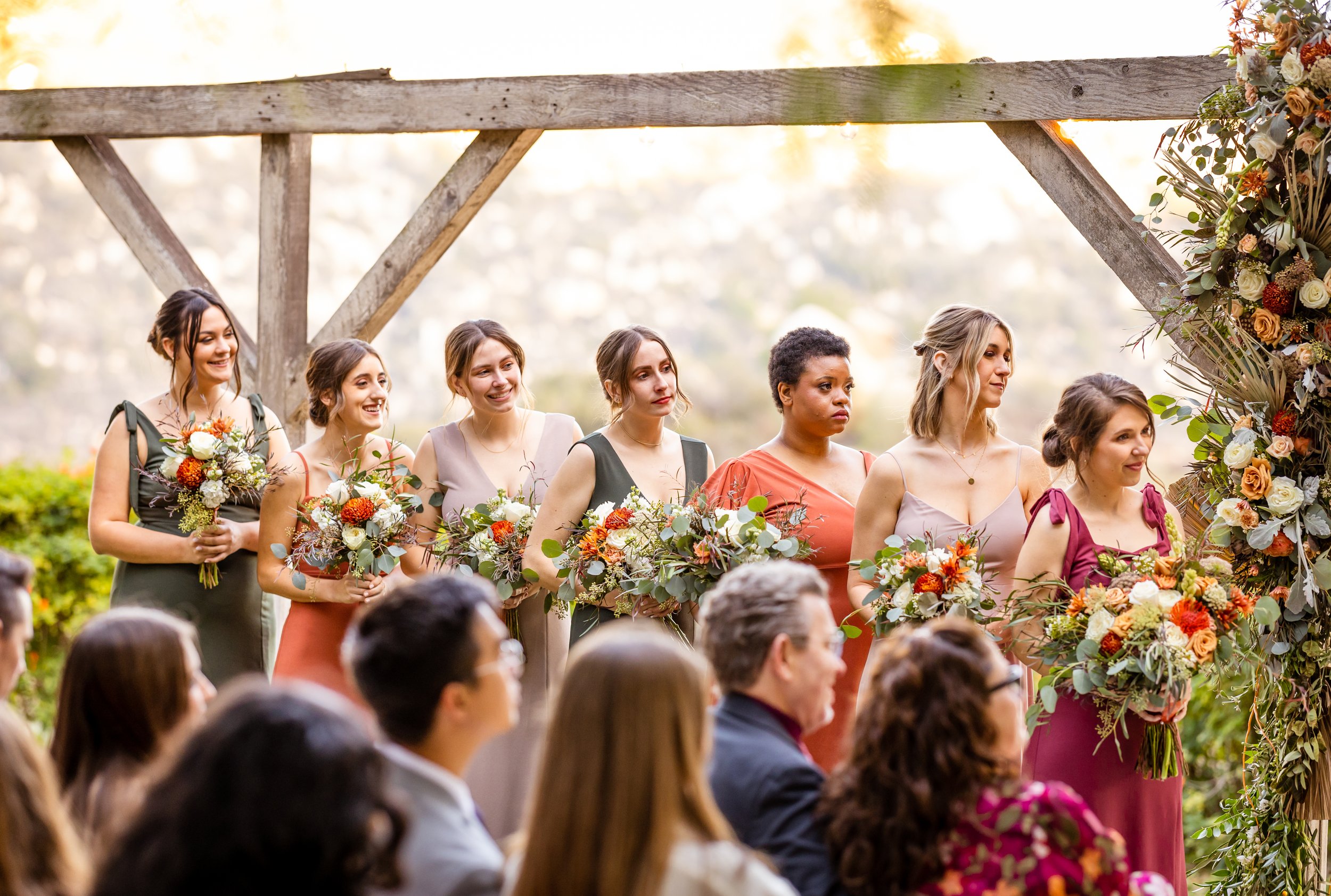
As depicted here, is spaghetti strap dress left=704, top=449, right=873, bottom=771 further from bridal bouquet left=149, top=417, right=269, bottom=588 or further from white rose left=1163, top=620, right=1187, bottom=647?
bridal bouquet left=149, top=417, right=269, bottom=588

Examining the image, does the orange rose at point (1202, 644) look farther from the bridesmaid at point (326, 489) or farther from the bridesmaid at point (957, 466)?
the bridesmaid at point (326, 489)

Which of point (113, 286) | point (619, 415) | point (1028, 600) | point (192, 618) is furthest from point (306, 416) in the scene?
point (113, 286)

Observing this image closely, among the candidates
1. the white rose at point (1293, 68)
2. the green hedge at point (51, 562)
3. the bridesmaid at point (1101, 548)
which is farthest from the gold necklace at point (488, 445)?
the green hedge at point (51, 562)

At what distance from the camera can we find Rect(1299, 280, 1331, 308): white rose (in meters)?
3.63

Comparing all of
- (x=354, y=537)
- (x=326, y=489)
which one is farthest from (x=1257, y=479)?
(x=326, y=489)

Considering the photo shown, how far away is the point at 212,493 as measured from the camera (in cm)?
448

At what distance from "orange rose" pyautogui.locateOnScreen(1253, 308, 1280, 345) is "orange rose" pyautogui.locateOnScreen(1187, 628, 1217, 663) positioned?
Result: 0.95 m

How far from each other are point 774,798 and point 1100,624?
1534mm

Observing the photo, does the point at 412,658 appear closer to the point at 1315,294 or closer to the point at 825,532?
the point at 825,532

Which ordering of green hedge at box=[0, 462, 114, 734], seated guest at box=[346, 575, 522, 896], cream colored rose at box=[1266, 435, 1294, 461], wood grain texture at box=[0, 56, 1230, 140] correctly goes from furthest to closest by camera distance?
green hedge at box=[0, 462, 114, 734], wood grain texture at box=[0, 56, 1230, 140], cream colored rose at box=[1266, 435, 1294, 461], seated guest at box=[346, 575, 522, 896]

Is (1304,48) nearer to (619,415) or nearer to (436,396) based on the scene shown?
(619,415)

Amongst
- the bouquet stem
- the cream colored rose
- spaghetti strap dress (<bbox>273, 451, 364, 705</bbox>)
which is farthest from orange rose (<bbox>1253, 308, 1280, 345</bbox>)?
spaghetti strap dress (<bbox>273, 451, 364, 705</bbox>)

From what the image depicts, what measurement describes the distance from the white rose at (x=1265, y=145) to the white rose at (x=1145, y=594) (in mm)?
1312

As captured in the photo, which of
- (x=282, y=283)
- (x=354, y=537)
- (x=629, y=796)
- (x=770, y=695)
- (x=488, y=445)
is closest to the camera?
(x=629, y=796)
